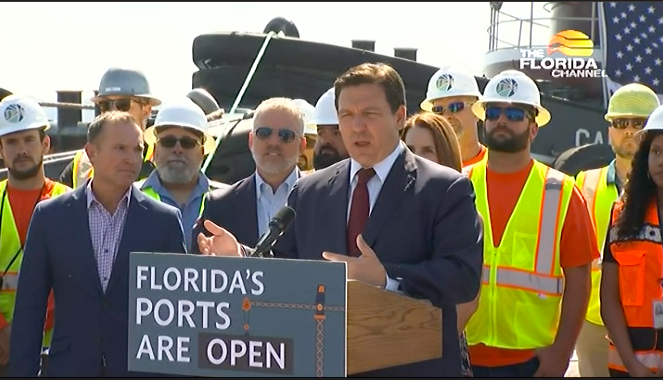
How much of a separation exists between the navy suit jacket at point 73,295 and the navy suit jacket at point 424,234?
1.28 metres

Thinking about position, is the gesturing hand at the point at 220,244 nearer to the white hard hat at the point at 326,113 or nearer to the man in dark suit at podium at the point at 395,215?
the man in dark suit at podium at the point at 395,215

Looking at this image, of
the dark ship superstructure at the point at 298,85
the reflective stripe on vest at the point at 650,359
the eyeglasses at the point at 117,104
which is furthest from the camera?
the dark ship superstructure at the point at 298,85

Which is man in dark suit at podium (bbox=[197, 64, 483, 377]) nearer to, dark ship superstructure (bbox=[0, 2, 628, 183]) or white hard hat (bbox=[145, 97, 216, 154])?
white hard hat (bbox=[145, 97, 216, 154])

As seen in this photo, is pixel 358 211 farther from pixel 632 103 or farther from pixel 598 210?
pixel 632 103

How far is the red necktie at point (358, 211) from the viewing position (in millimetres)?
3801

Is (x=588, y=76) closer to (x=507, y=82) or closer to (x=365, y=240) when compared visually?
(x=507, y=82)

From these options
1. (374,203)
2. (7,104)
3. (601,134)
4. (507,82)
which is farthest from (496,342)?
(601,134)

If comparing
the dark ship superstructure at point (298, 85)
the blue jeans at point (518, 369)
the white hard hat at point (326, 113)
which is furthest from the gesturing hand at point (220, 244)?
the dark ship superstructure at point (298, 85)

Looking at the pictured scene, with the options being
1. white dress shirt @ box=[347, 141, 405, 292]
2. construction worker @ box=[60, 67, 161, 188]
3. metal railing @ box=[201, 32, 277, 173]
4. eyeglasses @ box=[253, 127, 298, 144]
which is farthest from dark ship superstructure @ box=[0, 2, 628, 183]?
white dress shirt @ box=[347, 141, 405, 292]

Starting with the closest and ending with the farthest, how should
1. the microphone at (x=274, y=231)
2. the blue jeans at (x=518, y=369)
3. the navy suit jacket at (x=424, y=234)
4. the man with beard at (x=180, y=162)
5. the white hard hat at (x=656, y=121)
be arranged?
the microphone at (x=274, y=231)
the navy suit jacket at (x=424, y=234)
the white hard hat at (x=656, y=121)
the blue jeans at (x=518, y=369)
the man with beard at (x=180, y=162)

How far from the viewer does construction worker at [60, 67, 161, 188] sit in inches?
275

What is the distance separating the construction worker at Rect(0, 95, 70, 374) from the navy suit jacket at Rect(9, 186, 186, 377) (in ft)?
2.14

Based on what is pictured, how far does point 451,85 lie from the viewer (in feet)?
22.9

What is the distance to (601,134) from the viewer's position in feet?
43.7
